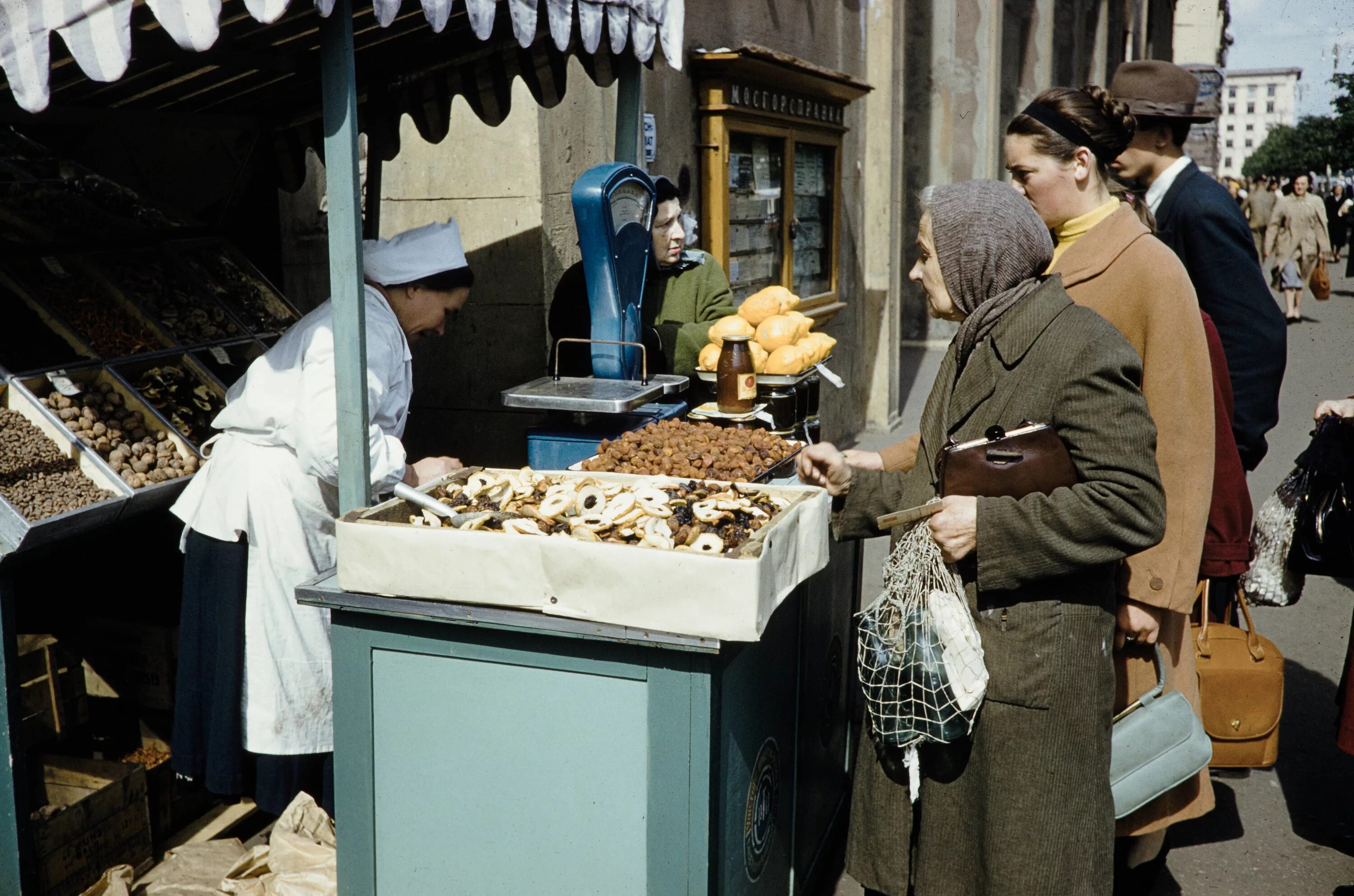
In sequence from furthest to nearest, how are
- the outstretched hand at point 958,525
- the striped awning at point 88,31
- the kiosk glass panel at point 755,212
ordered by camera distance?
the kiosk glass panel at point 755,212 → the outstretched hand at point 958,525 → the striped awning at point 88,31

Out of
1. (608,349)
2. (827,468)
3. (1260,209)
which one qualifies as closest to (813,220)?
(608,349)

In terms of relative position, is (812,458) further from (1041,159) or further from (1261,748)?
(1261,748)

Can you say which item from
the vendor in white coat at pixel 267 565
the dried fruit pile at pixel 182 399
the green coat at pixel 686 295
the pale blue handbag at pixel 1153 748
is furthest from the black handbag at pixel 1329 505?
the dried fruit pile at pixel 182 399

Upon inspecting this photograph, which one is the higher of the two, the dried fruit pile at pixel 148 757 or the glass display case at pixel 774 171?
the glass display case at pixel 774 171

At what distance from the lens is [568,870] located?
245cm

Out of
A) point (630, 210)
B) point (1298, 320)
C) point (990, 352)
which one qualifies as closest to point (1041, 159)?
point (990, 352)

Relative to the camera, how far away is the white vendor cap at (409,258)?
3326 millimetres

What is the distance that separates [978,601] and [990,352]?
52 cm

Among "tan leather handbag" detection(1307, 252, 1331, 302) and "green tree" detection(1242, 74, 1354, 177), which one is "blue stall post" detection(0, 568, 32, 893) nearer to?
"green tree" detection(1242, 74, 1354, 177)

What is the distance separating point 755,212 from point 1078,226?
15.7 ft

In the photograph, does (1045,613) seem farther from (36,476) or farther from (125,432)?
(125,432)

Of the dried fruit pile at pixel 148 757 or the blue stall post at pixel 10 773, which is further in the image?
the dried fruit pile at pixel 148 757

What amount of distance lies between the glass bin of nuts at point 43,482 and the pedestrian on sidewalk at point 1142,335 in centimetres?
256

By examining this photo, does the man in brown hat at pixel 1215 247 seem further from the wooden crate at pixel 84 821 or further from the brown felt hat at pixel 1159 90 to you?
the wooden crate at pixel 84 821
